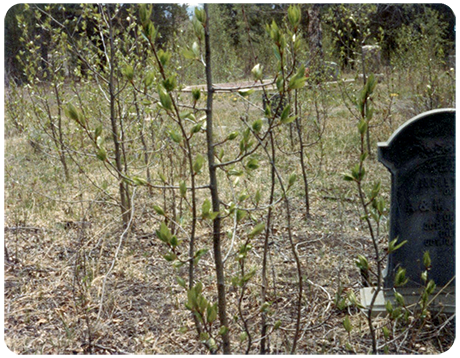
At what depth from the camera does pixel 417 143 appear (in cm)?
310

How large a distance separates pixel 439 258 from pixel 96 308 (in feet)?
6.73

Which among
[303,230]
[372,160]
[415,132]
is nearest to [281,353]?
[415,132]

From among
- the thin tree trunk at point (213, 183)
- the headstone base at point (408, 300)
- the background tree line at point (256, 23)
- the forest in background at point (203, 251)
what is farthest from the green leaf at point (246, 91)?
the background tree line at point (256, 23)

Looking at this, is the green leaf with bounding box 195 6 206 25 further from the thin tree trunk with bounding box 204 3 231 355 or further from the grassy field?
the grassy field

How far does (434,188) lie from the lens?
3156 millimetres

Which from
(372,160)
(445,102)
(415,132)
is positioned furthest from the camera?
(445,102)

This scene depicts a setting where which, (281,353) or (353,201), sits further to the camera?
(353,201)

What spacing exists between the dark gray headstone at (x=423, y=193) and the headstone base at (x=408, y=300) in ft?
0.16

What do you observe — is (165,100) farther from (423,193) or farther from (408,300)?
(408,300)

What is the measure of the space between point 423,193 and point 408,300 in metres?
0.64

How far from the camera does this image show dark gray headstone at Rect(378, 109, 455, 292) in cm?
308

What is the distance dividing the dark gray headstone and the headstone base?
1.9 inches

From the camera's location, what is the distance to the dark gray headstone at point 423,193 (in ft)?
10.1

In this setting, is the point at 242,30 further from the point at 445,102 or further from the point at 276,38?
the point at 276,38
